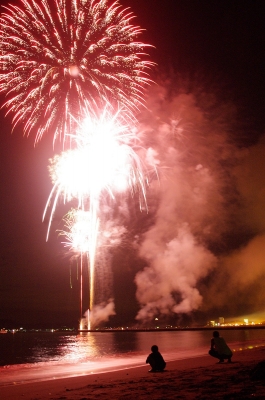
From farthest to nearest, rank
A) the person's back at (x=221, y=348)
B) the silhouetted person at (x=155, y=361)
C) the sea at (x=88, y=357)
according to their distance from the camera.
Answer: the sea at (x=88, y=357), the person's back at (x=221, y=348), the silhouetted person at (x=155, y=361)

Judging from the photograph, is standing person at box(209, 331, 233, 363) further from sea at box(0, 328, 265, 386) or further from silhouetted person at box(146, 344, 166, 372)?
sea at box(0, 328, 265, 386)

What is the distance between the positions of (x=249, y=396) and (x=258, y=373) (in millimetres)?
1547

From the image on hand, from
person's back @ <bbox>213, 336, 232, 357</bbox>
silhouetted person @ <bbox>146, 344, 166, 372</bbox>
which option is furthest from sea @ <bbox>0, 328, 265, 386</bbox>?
person's back @ <bbox>213, 336, 232, 357</bbox>

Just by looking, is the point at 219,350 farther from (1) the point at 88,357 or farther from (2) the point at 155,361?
(1) the point at 88,357

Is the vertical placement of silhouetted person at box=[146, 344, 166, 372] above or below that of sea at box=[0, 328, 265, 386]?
above

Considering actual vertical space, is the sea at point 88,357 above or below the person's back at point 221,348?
below

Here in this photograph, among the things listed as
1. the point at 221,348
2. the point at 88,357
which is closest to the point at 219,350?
the point at 221,348

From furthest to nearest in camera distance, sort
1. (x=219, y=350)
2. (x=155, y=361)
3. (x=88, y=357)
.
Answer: (x=88, y=357)
(x=219, y=350)
(x=155, y=361)

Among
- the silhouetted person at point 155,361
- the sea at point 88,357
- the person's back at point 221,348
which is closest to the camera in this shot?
the silhouetted person at point 155,361

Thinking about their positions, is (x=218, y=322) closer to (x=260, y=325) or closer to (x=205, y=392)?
(x=260, y=325)

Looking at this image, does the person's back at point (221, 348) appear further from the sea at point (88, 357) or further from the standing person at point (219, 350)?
the sea at point (88, 357)

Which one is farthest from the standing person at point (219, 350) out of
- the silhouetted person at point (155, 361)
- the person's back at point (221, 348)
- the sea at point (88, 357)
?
the sea at point (88, 357)

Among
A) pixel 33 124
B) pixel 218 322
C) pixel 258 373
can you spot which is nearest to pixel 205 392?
pixel 258 373

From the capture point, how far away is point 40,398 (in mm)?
8867
